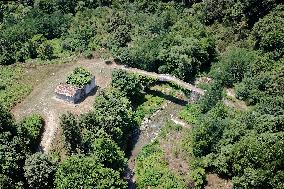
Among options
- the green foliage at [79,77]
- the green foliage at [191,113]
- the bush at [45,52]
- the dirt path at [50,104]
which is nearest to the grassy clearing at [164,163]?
the green foliage at [191,113]

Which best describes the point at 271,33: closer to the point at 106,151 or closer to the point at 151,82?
the point at 151,82

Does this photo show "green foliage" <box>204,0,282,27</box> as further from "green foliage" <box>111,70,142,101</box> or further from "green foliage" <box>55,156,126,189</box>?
"green foliage" <box>55,156,126,189</box>

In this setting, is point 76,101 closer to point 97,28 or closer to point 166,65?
point 166,65

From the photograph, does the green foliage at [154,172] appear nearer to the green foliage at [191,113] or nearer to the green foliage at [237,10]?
the green foliage at [191,113]

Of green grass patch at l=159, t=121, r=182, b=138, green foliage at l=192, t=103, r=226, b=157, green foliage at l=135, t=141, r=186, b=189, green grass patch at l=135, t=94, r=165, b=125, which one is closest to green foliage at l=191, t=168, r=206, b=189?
green foliage at l=135, t=141, r=186, b=189

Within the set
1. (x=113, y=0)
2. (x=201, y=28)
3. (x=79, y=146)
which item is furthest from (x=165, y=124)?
(x=113, y=0)
